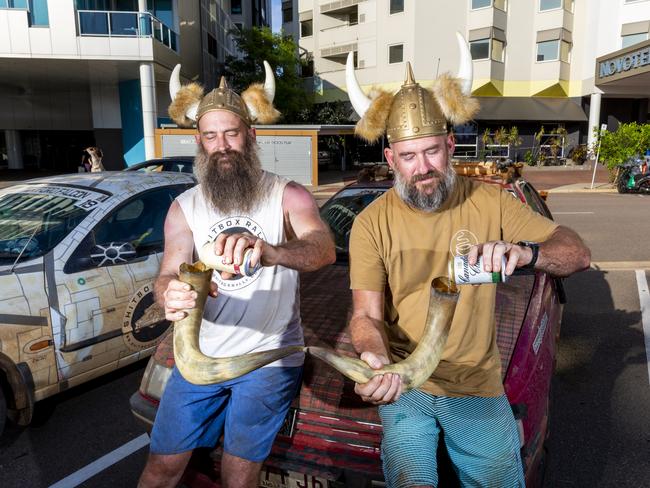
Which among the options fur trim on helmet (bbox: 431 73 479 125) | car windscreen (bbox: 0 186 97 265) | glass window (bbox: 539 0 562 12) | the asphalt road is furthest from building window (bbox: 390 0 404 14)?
fur trim on helmet (bbox: 431 73 479 125)

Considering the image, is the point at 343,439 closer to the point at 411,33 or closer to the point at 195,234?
the point at 195,234

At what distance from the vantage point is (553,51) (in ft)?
105

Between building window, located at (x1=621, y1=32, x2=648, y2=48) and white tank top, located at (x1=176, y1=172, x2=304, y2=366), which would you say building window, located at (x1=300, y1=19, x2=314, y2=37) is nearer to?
building window, located at (x1=621, y1=32, x2=648, y2=48)

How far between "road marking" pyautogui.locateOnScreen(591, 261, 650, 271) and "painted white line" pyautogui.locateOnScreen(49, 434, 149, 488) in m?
6.52

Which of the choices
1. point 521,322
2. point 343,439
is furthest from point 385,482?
point 521,322

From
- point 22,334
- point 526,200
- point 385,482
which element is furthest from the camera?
point 526,200

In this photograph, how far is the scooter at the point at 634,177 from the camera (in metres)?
17.5

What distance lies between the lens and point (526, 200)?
15.6 feet

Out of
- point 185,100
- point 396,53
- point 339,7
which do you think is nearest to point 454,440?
point 185,100

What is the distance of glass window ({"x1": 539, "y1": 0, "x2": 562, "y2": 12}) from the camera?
31.5 metres

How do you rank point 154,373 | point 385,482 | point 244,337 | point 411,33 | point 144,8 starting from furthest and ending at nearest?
point 411,33 → point 144,8 → point 154,373 → point 244,337 → point 385,482

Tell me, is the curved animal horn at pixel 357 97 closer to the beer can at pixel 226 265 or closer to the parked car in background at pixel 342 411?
the beer can at pixel 226 265

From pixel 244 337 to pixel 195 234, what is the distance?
516 millimetres

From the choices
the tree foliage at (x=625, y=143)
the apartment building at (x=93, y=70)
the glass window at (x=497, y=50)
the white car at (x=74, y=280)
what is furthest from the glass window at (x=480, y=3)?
the white car at (x=74, y=280)
